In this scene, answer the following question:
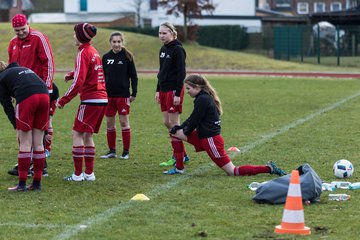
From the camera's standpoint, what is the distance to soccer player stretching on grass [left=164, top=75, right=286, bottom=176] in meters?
9.89

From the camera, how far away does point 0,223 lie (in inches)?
292

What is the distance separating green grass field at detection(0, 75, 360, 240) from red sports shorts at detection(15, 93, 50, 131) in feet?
2.52

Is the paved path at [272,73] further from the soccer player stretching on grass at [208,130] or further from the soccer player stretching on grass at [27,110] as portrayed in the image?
the soccer player stretching on grass at [27,110]

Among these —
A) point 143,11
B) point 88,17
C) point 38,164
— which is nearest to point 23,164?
point 38,164

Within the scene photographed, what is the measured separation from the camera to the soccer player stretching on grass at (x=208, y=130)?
989 cm

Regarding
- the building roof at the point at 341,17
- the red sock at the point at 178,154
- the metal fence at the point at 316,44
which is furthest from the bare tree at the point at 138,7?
the red sock at the point at 178,154

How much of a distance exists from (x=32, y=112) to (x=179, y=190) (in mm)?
1875

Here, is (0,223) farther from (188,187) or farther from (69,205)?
(188,187)

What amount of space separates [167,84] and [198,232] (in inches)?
170

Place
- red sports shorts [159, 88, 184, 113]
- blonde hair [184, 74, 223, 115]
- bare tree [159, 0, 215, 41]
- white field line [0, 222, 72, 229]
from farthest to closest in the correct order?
1. bare tree [159, 0, 215, 41]
2. red sports shorts [159, 88, 184, 113]
3. blonde hair [184, 74, 223, 115]
4. white field line [0, 222, 72, 229]

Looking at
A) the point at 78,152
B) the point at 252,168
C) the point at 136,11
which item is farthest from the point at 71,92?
the point at 136,11

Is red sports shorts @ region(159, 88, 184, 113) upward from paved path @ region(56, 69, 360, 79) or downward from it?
upward

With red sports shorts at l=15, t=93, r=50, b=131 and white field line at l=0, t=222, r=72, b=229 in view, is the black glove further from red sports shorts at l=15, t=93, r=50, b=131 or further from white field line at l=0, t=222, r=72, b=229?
white field line at l=0, t=222, r=72, b=229

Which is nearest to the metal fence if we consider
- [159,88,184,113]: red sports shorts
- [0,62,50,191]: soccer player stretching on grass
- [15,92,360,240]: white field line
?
[15,92,360,240]: white field line
